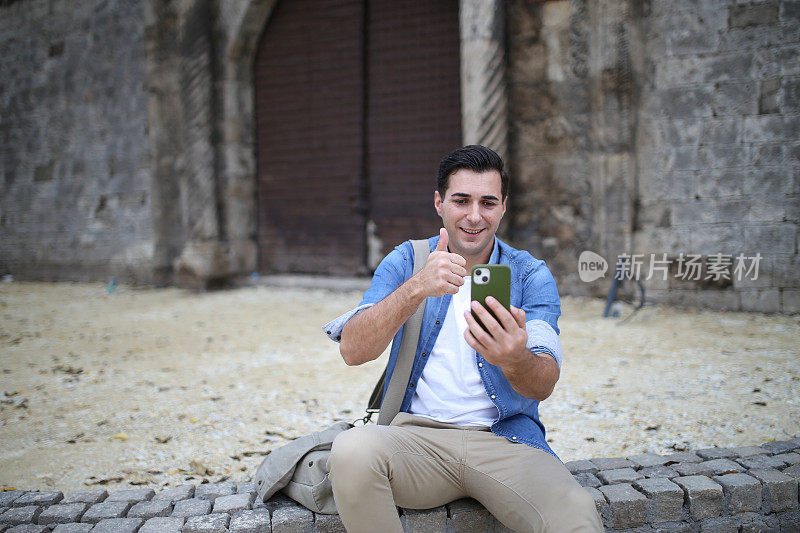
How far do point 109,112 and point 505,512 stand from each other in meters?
9.41

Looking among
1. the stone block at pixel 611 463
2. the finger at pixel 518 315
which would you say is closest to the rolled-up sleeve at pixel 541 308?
the finger at pixel 518 315

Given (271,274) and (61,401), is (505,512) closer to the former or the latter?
(61,401)

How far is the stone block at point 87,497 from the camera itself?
215 cm

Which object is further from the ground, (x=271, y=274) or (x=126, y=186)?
(x=126, y=186)

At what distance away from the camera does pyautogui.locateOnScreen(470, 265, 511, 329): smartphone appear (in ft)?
5.19

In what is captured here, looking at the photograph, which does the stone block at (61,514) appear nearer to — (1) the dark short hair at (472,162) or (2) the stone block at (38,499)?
(2) the stone block at (38,499)

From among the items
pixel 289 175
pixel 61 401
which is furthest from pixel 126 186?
pixel 61 401

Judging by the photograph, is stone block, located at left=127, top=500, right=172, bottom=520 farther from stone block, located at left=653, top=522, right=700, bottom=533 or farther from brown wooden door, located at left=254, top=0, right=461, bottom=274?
brown wooden door, located at left=254, top=0, right=461, bottom=274

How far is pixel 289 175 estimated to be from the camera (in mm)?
8000

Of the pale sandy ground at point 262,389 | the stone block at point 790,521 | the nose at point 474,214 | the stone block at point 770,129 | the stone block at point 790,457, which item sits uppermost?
the stone block at point 770,129

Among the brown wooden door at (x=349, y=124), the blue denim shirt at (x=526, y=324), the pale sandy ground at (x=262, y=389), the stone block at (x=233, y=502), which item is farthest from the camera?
the brown wooden door at (x=349, y=124)

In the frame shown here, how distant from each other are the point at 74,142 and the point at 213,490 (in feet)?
30.1

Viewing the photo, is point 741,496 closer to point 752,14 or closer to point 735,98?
point 735,98

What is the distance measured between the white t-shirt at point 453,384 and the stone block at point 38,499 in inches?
56.4
